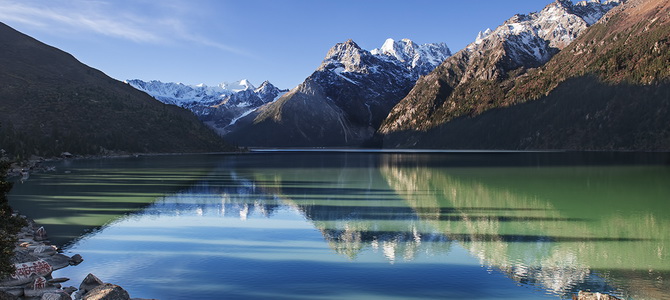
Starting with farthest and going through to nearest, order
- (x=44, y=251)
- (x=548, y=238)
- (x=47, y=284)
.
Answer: (x=548, y=238) < (x=44, y=251) < (x=47, y=284)

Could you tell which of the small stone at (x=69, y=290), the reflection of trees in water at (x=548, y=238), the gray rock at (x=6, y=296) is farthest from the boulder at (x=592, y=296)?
the gray rock at (x=6, y=296)

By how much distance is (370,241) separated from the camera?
30.7m

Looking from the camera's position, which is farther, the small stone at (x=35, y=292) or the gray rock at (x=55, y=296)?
the small stone at (x=35, y=292)

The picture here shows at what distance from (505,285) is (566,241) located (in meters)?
10.7

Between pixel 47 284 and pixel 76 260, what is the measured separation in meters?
5.08

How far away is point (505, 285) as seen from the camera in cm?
2102

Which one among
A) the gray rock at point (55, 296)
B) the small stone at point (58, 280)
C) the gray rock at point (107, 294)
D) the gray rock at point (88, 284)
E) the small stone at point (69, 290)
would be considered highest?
the gray rock at point (107, 294)

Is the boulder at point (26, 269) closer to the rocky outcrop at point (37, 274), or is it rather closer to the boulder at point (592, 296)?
the rocky outcrop at point (37, 274)

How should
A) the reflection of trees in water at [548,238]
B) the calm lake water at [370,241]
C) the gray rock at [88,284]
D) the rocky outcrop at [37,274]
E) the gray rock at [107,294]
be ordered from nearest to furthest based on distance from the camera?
the gray rock at [107,294], the rocky outcrop at [37,274], the gray rock at [88,284], the calm lake water at [370,241], the reflection of trees in water at [548,238]

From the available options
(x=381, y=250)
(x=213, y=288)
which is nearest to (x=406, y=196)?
(x=381, y=250)

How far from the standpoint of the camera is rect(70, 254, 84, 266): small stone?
25119mm

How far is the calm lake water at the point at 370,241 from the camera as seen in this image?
21.1 m

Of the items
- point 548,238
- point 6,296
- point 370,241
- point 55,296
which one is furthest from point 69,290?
point 548,238

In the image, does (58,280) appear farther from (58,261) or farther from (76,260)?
(76,260)
